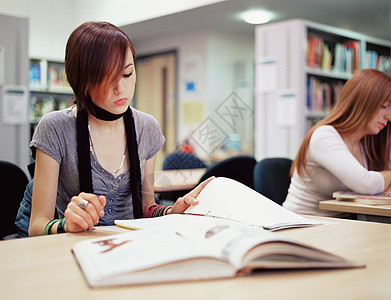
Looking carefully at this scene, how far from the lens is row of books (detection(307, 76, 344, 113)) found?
15.2 ft

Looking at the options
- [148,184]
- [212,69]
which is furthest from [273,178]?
[212,69]

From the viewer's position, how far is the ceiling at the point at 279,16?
17.5ft

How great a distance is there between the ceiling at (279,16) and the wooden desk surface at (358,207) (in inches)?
157

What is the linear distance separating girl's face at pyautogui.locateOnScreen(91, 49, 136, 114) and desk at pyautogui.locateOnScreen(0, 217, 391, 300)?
0.51 m

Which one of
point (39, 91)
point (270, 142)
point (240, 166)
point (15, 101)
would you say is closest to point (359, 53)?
point (270, 142)

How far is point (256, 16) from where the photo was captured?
6000mm

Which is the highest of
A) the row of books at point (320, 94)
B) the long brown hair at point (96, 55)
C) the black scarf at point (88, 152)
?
the row of books at point (320, 94)

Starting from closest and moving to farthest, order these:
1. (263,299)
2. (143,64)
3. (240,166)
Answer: (263,299) → (240,166) → (143,64)

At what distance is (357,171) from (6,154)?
2.43 meters

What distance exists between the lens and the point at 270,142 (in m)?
4.64

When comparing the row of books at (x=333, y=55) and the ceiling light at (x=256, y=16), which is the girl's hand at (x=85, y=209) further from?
the ceiling light at (x=256, y=16)

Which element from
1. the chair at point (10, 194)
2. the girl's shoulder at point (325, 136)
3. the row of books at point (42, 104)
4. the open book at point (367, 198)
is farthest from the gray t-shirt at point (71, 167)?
the row of books at point (42, 104)

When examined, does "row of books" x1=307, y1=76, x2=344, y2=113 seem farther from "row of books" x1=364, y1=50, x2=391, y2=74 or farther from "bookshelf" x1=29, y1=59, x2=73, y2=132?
"bookshelf" x1=29, y1=59, x2=73, y2=132

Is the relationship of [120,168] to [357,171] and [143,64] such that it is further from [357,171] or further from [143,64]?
[143,64]
